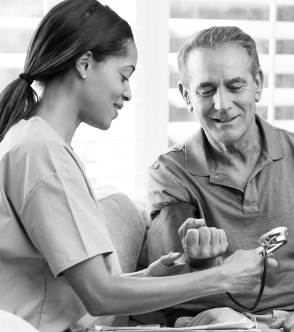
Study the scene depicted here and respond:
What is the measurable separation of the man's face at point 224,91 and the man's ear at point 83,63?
581mm

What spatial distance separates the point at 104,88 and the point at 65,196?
0.99 feet

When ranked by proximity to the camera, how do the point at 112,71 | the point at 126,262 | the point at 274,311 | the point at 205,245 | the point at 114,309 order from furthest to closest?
the point at 126,262 < the point at 274,311 < the point at 205,245 < the point at 112,71 < the point at 114,309

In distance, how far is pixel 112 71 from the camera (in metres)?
1.64

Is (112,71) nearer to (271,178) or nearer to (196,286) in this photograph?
(196,286)

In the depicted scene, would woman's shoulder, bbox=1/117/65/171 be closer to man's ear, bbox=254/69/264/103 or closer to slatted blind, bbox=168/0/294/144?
man's ear, bbox=254/69/264/103

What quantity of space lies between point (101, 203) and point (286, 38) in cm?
176

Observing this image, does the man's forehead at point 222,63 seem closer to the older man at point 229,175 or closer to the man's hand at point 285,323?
the older man at point 229,175

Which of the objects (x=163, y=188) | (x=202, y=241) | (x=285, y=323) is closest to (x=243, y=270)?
(x=202, y=241)

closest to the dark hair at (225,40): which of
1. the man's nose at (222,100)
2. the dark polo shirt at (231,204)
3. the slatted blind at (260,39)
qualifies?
the man's nose at (222,100)

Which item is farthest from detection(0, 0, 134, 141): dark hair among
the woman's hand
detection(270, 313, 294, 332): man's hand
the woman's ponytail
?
detection(270, 313, 294, 332): man's hand

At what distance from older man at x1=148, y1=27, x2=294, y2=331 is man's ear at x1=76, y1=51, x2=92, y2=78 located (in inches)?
22.9

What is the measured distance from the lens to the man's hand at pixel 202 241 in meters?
1.75

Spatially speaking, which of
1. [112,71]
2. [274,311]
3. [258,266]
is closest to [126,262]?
[274,311]

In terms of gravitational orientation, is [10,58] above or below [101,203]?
above
